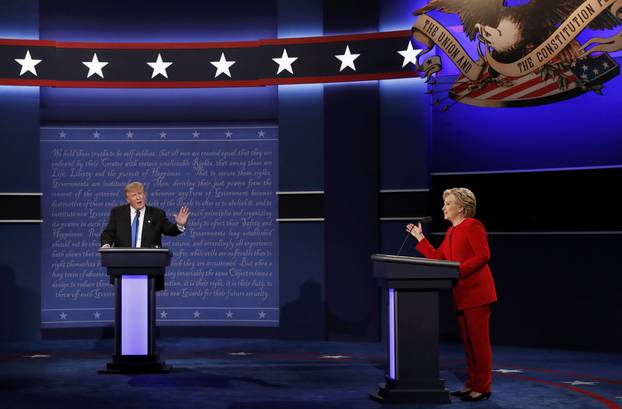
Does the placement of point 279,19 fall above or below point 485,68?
above

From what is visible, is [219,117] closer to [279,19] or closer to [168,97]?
[168,97]

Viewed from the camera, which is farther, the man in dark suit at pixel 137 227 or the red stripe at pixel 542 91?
the red stripe at pixel 542 91

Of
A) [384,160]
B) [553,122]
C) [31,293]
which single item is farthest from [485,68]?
[31,293]

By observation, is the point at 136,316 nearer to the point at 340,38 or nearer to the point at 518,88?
the point at 340,38

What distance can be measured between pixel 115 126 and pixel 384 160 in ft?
10.2

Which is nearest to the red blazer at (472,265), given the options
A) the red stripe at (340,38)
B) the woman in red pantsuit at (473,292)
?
the woman in red pantsuit at (473,292)

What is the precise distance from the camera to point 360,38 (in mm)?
9016

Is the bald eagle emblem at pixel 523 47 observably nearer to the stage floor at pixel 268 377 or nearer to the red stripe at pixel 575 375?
the stage floor at pixel 268 377

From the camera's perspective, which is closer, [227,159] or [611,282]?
[611,282]

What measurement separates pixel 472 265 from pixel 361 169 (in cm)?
367

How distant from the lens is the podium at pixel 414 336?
5.57 m

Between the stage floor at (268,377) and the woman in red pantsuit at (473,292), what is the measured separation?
0.64 feet

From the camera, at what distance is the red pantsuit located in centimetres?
557

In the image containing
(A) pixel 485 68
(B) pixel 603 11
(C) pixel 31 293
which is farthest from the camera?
(C) pixel 31 293
